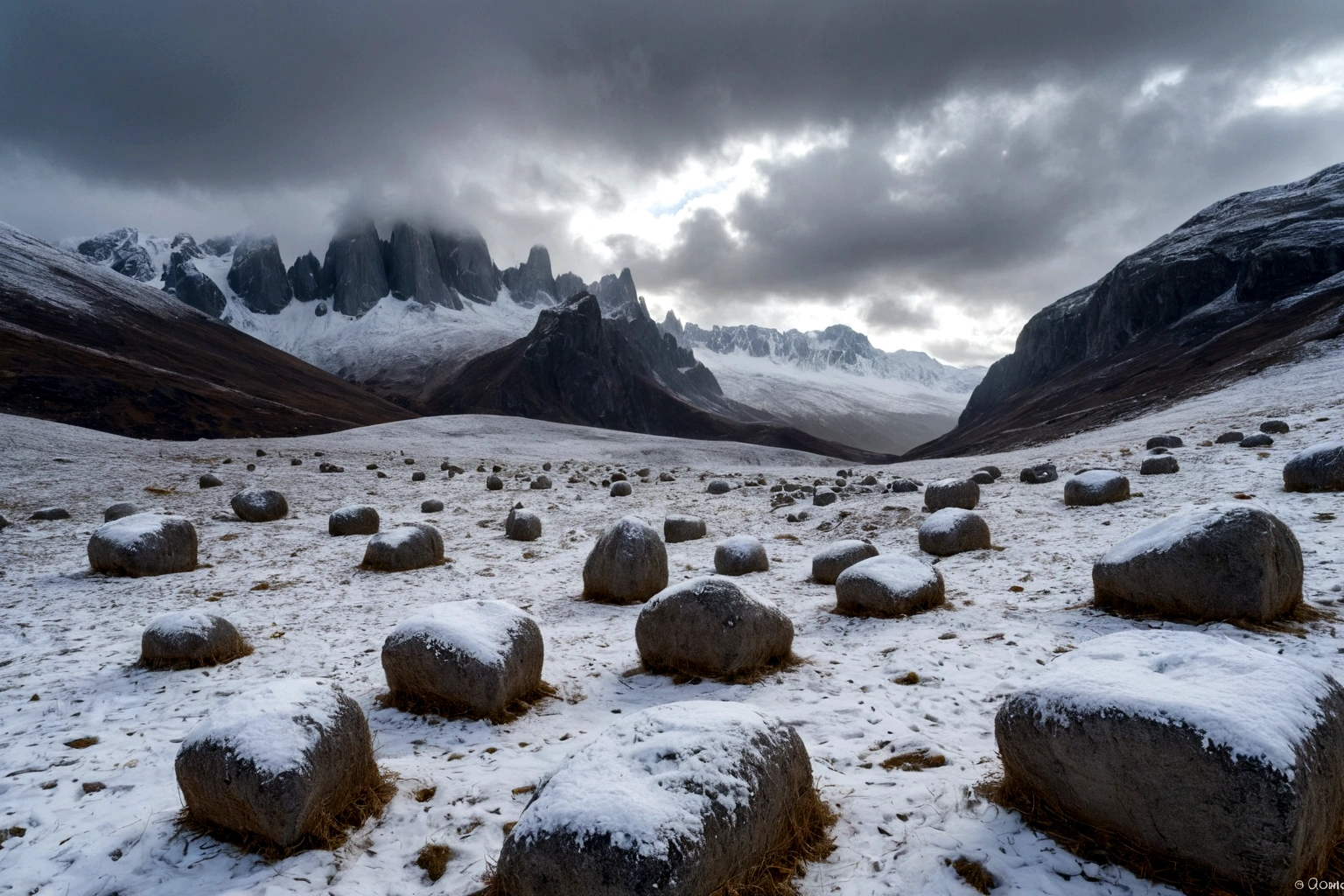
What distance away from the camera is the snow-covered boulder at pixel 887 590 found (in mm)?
10680

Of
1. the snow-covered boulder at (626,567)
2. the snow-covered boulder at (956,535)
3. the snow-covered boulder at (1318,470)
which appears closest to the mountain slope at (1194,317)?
the snow-covered boulder at (1318,470)

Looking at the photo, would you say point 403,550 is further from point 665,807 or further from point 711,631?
point 665,807

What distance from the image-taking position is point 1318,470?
14.4 m

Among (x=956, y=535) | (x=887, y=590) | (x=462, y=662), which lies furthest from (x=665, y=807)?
(x=956, y=535)

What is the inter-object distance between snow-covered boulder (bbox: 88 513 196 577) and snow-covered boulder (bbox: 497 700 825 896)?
49.5 ft

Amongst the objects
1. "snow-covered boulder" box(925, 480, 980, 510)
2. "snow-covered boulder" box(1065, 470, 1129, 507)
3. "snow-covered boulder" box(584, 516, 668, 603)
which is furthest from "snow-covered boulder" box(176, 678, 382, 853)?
"snow-covered boulder" box(1065, 470, 1129, 507)

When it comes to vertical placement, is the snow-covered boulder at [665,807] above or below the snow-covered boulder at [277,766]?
above

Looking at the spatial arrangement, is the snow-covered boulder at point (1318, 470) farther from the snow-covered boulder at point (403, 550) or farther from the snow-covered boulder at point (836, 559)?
the snow-covered boulder at point (403, 550)

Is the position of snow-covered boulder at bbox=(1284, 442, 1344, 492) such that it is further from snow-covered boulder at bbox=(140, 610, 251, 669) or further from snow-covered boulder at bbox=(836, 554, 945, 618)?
snow-covered boulder at bbox=(140, 610, 251, 669)

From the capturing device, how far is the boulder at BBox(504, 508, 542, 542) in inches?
785

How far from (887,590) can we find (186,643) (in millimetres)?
11194

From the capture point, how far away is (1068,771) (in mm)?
4602

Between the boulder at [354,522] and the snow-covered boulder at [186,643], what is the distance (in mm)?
10308

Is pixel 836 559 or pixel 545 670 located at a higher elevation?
pixel 836 559
